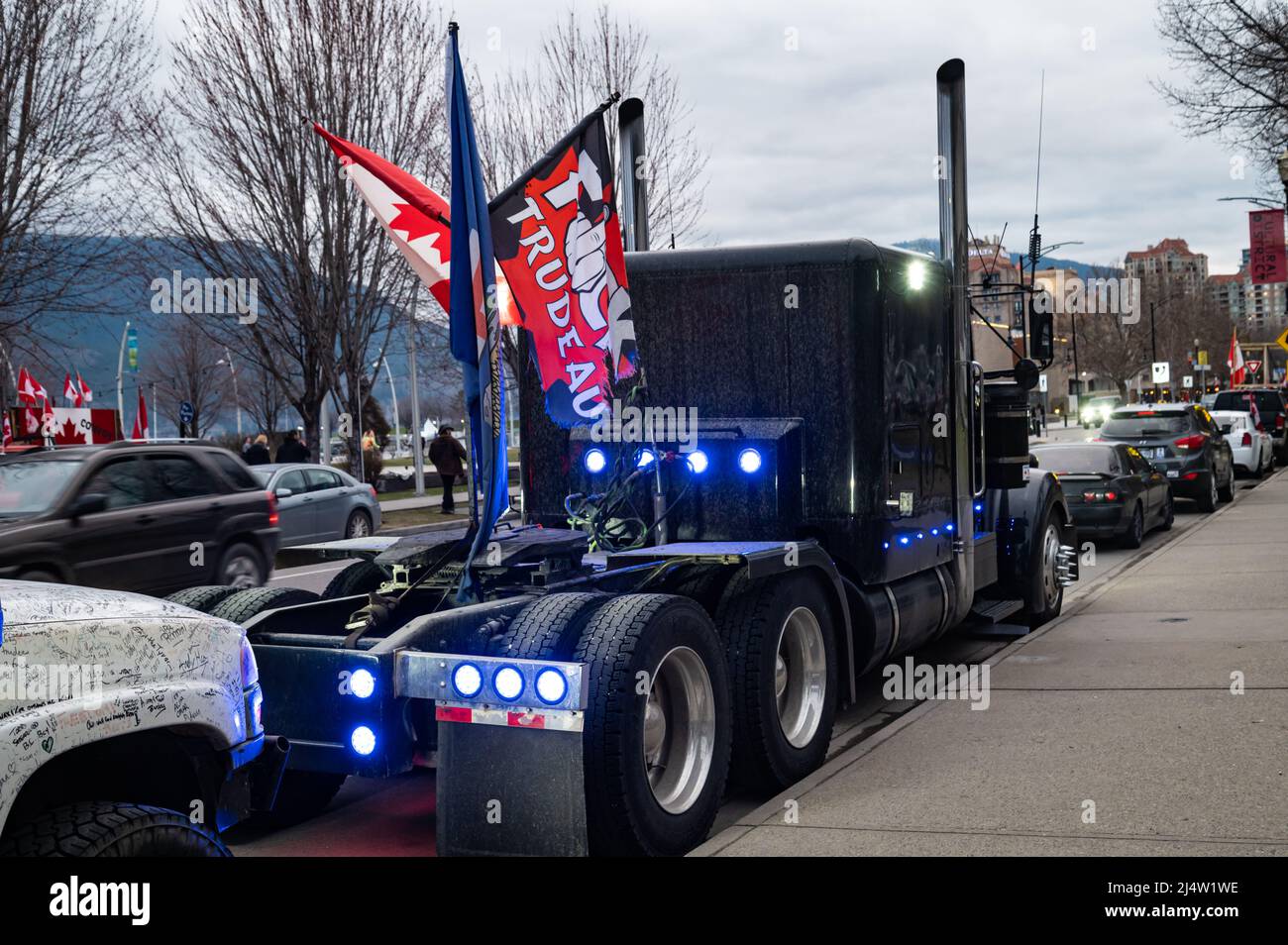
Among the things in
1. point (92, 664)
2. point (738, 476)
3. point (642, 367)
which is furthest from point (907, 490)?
point (92, 664)

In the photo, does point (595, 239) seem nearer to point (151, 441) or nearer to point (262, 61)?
point (151, 441)

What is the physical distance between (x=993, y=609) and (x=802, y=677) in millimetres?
3646

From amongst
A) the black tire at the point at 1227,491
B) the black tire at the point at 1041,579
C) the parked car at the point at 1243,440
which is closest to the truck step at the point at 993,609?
the black tire at the point at 1041,579

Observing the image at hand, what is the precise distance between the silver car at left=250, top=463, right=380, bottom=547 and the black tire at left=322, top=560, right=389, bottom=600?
39.1 ft

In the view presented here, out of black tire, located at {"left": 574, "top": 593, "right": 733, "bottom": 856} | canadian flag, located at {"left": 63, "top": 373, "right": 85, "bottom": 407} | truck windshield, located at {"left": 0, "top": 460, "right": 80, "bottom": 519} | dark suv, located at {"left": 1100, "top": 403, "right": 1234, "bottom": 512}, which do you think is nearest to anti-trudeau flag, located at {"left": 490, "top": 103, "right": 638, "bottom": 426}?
black tire, located at {"left": 574, "top": 593, "right": 733, "bottom": 856}

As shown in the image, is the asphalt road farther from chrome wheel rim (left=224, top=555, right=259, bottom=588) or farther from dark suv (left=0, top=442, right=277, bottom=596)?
chrome wheel rim (left=224, top=555, right=259, bottom=588)

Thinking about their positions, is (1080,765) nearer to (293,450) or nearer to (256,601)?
(256,601)

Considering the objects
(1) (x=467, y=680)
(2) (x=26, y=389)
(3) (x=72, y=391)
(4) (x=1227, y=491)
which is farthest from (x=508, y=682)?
(3) (x=72, y=391)

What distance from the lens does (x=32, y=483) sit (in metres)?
11.4

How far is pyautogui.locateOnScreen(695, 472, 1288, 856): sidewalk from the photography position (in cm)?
486

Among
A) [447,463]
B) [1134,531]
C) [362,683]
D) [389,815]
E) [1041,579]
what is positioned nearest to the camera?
[362,683]

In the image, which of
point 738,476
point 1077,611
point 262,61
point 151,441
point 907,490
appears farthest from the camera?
point 262,61

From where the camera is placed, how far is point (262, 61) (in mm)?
22844
